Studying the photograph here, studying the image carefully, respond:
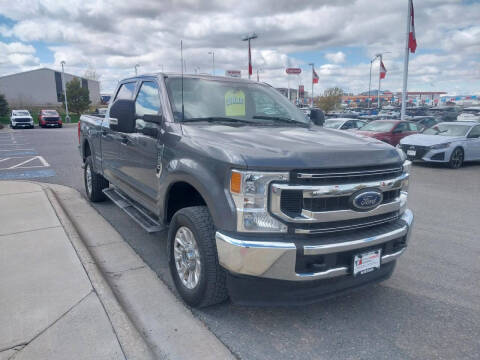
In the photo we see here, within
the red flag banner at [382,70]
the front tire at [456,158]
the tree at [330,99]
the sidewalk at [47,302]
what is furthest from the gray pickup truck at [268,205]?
the tree at [330,99]

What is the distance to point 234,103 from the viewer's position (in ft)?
13.7

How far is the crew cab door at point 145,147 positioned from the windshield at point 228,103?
0.26 m

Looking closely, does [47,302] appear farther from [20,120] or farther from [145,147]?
[20,120]

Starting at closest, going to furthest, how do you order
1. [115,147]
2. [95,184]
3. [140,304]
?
[140,304], [115,147], [95,184]

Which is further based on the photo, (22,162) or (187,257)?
(22,162)

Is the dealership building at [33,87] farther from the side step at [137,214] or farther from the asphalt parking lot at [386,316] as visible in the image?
the asphalt parking lot at [386,316]

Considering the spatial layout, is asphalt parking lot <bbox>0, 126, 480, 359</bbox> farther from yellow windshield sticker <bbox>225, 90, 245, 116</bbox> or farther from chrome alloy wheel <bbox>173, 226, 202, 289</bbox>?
yellow windshield sticker <bbox>225, 90, 245, 116</bbox>

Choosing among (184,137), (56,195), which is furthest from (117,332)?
(56,195)

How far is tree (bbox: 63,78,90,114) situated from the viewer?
5297cm

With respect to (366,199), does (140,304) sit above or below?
below

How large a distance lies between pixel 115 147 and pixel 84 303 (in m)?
2.47

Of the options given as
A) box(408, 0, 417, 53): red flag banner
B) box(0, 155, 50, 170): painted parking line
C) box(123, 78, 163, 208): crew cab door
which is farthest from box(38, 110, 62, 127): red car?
box(123, 78, 163, 208): crew cab door

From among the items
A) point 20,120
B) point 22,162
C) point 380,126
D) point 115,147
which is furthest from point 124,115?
point 20,120

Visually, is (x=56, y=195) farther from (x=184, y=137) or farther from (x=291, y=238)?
(x=291, y=238)
